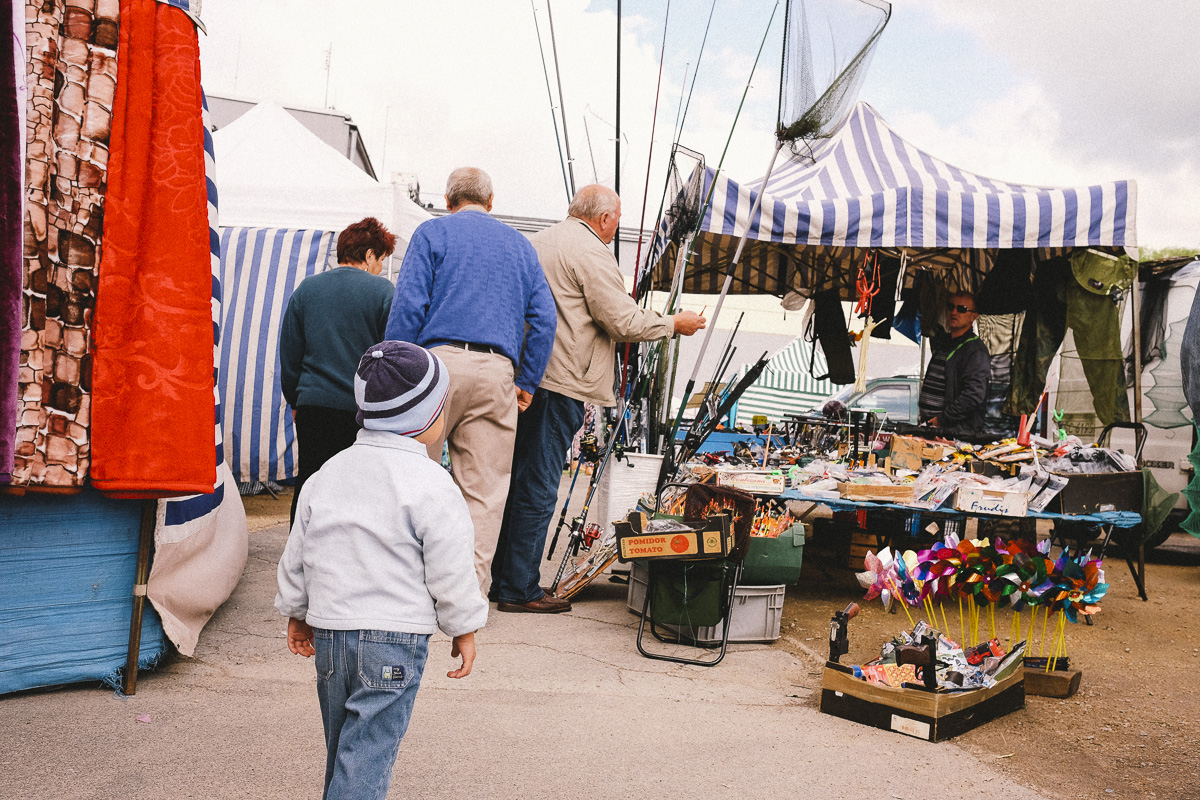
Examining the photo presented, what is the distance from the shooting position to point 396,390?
1683 millimetres

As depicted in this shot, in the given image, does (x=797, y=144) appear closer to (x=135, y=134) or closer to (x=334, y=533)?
(x=135, y=134)

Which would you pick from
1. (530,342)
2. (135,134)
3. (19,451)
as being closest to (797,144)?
(530,342)

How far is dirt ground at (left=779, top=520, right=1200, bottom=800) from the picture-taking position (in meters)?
2.61

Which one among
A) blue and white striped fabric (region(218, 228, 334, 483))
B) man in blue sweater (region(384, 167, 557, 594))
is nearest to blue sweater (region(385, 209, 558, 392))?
man in blue sweater (region(384, 167, 557, 594))

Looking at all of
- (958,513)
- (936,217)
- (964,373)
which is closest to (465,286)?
(958,513)

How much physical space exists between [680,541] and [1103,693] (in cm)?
178

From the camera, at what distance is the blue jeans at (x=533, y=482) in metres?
4.04

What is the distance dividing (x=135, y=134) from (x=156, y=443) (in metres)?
0.93

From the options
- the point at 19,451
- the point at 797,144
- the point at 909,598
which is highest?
the point at 797,144

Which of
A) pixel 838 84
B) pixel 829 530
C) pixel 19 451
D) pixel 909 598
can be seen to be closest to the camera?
pixel 19 451

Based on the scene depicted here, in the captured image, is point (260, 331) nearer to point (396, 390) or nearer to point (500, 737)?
point (500, 737)

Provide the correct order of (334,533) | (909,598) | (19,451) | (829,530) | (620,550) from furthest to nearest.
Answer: (829,530)
(620,550)
(909,598)
(19,451)
(334,533)

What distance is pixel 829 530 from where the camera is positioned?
22.3 ft

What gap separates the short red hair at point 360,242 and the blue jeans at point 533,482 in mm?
1037
